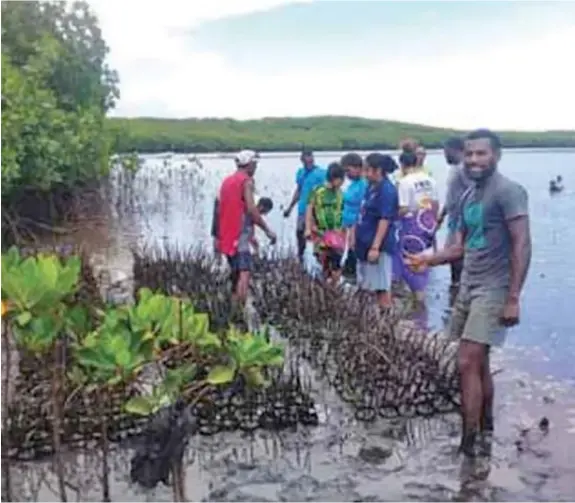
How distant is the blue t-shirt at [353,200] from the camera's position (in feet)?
28.9

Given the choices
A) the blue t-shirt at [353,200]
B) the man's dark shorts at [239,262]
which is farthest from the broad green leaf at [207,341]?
the blue t-shirt at [353,200]

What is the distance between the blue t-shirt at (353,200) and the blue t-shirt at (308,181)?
63.0 inches

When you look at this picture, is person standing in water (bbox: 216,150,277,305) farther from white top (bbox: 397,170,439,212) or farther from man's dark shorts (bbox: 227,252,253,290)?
white top (bbox: 397,170,439,212)

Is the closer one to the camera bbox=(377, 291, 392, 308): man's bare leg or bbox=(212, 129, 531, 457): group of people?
bbox=(212, 129, 531, 457): group of people

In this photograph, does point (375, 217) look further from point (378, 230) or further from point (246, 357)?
point (246, 357)

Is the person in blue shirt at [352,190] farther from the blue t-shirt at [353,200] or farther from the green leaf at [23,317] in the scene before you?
the green leaf at [23,317]

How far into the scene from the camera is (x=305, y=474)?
182 inches

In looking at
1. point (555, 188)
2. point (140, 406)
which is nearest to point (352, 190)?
point (140, 406)

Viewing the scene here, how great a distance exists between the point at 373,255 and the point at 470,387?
2457mm

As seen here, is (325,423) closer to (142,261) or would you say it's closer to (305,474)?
(305,474)

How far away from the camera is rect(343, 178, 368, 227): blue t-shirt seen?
8.80 m

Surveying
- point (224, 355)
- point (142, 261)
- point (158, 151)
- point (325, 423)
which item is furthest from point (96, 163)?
point (158, 151)

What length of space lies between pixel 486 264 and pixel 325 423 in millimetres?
1219

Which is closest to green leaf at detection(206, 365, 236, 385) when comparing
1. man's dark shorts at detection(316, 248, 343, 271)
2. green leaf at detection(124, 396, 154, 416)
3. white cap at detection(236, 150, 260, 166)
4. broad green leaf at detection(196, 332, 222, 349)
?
broad green leaf at detection(196, 332, 222, 349)
